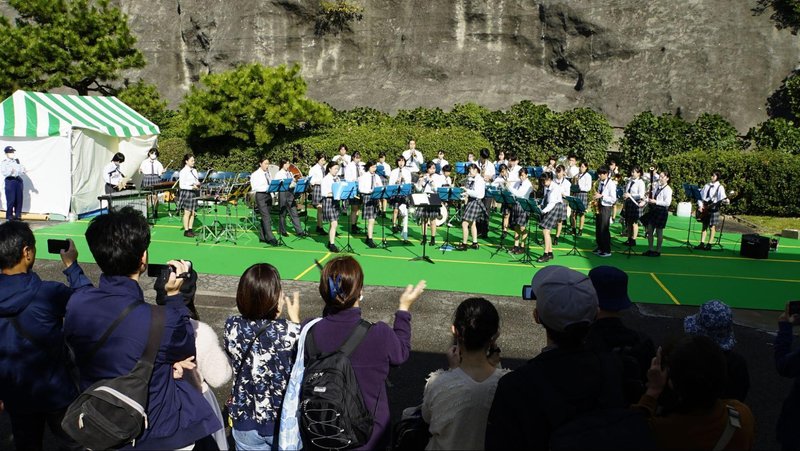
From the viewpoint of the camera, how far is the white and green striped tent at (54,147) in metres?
16.4

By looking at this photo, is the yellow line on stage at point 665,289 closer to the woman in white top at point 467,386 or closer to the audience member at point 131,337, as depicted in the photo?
the woman in white top at point 467,386

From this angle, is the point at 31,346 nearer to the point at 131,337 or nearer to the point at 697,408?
the point at 131,337

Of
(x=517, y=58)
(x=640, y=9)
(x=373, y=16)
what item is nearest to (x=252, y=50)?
(x=373, y=16)

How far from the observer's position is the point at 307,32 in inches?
1507

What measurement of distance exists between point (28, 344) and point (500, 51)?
33797 mm

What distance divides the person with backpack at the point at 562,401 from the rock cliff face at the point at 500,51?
30.4m

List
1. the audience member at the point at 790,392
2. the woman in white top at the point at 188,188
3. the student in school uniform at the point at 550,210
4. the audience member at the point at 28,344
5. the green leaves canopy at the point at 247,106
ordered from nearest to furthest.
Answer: the audience member at the point at 790,392, the audience member at the point at 28,344, the student in school uniform at the point at 550,210, the woman in white top at the point at 188,188, the green leaves canopy at the point at 247,106

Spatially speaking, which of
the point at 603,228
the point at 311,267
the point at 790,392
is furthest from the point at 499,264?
the point at 790,392

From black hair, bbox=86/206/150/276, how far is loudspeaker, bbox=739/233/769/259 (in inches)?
558

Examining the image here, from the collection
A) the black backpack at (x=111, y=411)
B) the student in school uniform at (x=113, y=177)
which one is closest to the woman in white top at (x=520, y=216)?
the student in school uniform at (x=113, y=177)

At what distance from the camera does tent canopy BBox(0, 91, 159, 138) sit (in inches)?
641

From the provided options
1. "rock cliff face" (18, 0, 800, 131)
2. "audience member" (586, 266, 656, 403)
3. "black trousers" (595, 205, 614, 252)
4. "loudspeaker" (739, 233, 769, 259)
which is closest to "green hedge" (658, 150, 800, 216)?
"loudspeaker" (739, 233, 769, 259)

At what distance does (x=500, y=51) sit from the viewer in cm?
3522

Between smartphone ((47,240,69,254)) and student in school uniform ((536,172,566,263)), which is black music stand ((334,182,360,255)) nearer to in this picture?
student in school uniform ((536,172,566,263))
